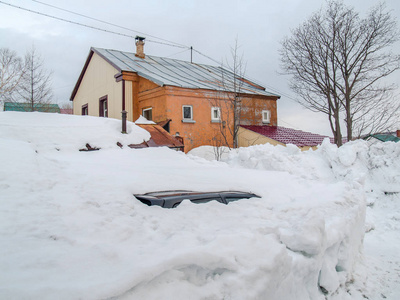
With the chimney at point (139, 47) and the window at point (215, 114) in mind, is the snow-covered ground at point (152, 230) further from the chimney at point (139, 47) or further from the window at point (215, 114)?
the chimney at point (139, 47)

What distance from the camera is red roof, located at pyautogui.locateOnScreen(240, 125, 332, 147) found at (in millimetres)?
16562

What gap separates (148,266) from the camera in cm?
207

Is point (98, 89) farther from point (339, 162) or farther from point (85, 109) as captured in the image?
point (339, 162)

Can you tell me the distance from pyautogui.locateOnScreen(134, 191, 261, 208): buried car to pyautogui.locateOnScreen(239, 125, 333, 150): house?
1224 centimetres

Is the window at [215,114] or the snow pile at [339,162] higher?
the window at [215,114]

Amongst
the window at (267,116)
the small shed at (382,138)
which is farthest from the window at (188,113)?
the small shed at (382,138)

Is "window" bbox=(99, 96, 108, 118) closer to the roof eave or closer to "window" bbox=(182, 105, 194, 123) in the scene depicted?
the roof eave

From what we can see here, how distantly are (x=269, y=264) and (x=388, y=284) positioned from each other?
3022 millimetres

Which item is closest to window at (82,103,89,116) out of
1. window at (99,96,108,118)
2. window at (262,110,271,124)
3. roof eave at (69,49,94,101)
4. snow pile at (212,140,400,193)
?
roof eave at (69,49,94,101)

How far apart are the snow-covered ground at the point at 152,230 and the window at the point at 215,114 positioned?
9.91 m

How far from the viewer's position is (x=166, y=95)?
46.2 ft

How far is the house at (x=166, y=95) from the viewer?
14.5m

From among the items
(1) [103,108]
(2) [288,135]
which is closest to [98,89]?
(1) [103,108]

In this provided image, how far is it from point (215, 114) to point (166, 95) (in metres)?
3.05
